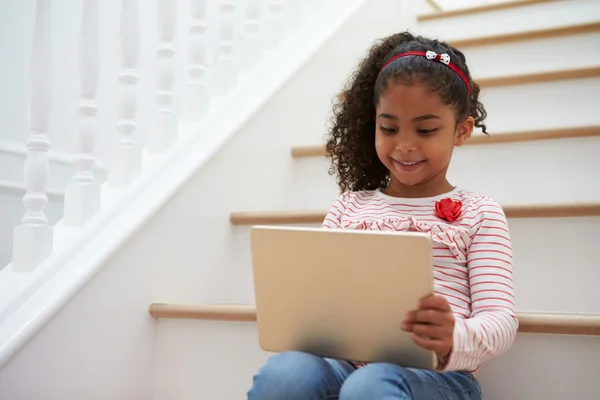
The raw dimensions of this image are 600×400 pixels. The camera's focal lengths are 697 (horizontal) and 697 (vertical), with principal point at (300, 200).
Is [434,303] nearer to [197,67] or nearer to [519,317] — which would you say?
[519,317]

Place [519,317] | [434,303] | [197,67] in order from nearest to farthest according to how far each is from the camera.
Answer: [434,303]
[519,317]
[197,67]

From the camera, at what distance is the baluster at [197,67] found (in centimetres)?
157

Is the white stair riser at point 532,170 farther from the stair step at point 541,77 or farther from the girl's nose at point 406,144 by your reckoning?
the girl's nose at point 406,144

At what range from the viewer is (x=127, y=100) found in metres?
1.36

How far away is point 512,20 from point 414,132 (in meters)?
1.60

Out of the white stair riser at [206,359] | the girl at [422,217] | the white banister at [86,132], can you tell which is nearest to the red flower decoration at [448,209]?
the girl at [422,217]

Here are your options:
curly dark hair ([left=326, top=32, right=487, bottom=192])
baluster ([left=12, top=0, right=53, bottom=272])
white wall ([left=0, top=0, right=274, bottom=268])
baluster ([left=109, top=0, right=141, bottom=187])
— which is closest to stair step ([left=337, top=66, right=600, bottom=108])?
curly dark hair ([left=326, top=32, right=487, bottom=192])

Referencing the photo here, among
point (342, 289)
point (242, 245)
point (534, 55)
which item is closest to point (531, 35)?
point (534, 55)

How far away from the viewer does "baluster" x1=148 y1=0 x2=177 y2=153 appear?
1462 mm

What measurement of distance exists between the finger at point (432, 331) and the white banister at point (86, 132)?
70 centimetres

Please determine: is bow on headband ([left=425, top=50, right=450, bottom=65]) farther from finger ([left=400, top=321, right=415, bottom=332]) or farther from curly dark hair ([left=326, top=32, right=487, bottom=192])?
finger ([left=400, top=321, right=415, bottom=332])

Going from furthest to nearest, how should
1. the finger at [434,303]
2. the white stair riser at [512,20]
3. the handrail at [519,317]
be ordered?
the white stair riser at [512,20]
the handrail at [519,317]
the finger at [434,303]

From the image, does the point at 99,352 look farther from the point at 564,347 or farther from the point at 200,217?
the point at 564,347

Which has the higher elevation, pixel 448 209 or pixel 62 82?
pixel 62 82
